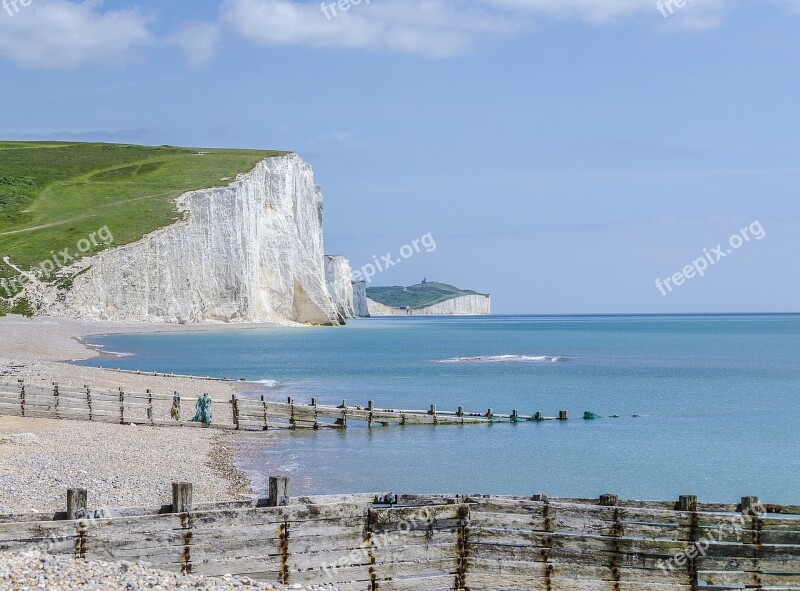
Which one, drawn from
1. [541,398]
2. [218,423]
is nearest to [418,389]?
[541,398]

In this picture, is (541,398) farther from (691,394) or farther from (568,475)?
(568,475)

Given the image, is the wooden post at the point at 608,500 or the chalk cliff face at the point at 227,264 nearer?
the wooden post at the point at 608,500

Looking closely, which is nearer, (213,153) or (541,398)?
(541,398)

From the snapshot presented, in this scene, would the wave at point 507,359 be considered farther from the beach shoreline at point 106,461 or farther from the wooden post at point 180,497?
the wooden post at point 180,497

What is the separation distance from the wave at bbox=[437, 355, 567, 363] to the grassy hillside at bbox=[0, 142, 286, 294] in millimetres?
43416

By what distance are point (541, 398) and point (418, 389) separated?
6397 millimetres

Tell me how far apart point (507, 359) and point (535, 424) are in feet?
136

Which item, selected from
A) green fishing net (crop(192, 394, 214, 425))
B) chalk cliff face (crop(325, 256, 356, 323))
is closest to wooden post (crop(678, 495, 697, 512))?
green fishing net (crop(192, 394, 214, 425))

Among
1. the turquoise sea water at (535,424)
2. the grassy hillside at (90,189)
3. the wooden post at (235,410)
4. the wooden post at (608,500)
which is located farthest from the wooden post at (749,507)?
the grassy hillside at (90,189)

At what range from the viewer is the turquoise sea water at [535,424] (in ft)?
79.1

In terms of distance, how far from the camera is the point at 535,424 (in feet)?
120

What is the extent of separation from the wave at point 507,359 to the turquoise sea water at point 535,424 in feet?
0.83

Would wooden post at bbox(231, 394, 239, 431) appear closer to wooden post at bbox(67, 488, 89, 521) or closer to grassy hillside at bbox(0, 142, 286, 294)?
wooden post at bbox(67, 488, 89, 521)

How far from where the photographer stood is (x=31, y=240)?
3895 inches
